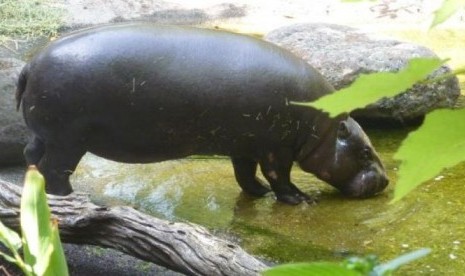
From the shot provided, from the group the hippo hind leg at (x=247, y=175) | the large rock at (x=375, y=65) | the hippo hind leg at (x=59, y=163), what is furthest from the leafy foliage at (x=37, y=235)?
the large rock at (x=375, y=65)

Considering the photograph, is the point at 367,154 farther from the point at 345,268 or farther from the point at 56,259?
the point at 345,268

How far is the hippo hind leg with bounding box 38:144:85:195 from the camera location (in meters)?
3.33

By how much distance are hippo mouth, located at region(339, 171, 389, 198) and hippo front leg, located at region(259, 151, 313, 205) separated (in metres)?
0.22

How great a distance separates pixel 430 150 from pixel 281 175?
334 centimetres

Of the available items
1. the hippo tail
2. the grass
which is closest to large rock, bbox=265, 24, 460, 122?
the hippo tail

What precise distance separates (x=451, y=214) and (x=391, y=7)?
5.26 m

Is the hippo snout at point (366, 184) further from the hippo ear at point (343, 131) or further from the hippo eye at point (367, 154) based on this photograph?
the hippo ear at point (343, 131)

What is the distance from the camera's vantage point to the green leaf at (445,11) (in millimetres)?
378

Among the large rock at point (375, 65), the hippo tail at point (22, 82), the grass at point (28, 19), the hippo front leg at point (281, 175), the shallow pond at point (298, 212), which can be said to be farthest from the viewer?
the grass at point (28, 19)

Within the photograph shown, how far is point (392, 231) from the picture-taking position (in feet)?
10.9

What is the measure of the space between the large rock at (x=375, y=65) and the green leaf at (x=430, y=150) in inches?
172

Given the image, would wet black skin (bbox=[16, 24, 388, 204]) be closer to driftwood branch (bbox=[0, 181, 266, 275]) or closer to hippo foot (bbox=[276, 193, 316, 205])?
hippo foot (bbox=[276, 193, 316, 205])

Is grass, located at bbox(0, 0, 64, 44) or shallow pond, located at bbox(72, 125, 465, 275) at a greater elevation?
shallow pond, located at bbox(72, 125, 465, 275)

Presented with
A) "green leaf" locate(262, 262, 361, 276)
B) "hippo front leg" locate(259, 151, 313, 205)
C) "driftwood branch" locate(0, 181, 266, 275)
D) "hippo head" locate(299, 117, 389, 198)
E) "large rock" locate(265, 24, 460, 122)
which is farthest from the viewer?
"large rock" locate(265, 24, 460, 122)
